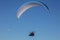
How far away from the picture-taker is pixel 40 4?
2123 cm

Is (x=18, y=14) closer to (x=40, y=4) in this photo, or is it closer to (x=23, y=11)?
(x=23, y=11)

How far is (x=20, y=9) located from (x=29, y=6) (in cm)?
124

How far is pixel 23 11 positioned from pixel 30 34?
10.7 ft

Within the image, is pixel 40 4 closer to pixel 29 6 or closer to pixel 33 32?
pixel 29 6

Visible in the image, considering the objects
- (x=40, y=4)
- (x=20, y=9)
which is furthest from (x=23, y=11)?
(x=40, y=4)

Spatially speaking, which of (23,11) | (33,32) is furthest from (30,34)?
(23,11)

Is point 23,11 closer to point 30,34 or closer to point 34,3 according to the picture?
point 34,3

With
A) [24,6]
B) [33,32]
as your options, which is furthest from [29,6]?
[33,32]

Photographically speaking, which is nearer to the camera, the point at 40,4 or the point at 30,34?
the point at 40,4

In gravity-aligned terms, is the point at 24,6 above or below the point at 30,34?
above

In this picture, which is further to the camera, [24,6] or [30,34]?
[30,34]

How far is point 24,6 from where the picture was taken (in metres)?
21.6

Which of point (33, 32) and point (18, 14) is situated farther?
point (33, 32)

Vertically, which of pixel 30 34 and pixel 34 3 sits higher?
pixel 34 3
